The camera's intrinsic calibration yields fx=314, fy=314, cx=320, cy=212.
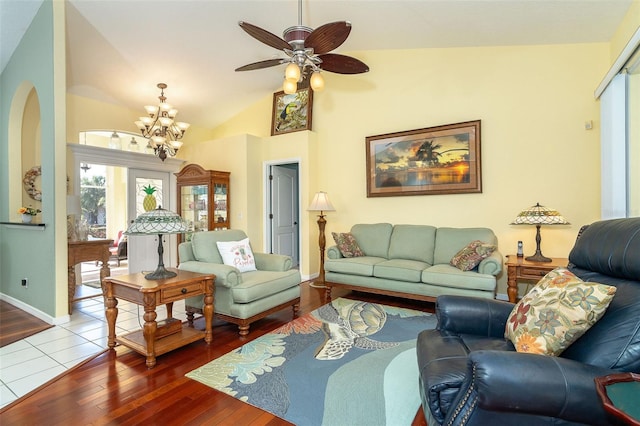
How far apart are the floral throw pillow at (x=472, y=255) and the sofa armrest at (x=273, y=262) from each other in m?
1.95

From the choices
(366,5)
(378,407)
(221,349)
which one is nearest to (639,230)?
(378,407)

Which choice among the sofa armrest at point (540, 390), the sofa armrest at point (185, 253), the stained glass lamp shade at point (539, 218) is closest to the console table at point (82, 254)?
the sofa armrest at point (185, 253)

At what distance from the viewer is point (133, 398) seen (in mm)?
2008

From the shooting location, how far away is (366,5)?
136 inches

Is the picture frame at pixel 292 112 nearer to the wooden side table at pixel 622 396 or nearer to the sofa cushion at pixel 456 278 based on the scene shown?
the sofa cushion at pixel 456 278

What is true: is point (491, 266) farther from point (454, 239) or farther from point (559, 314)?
point (559, 314)

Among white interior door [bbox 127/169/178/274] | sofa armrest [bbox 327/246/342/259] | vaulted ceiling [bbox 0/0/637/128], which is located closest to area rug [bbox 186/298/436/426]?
sofa armrest [bbox 327/246/342/259]

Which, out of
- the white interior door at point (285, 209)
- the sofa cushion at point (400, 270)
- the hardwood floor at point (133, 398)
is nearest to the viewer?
the hardwood floor at point (133, 398)

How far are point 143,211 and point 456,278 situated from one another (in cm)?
541

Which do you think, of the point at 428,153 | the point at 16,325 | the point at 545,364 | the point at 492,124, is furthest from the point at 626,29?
the point at 16,325

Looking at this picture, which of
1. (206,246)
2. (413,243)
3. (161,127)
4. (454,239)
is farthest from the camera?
(161,127)

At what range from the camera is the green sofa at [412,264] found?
3428 mm

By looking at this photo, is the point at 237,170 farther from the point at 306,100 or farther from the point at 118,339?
the point at 118,339

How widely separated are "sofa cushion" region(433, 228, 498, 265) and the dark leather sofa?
211cm
